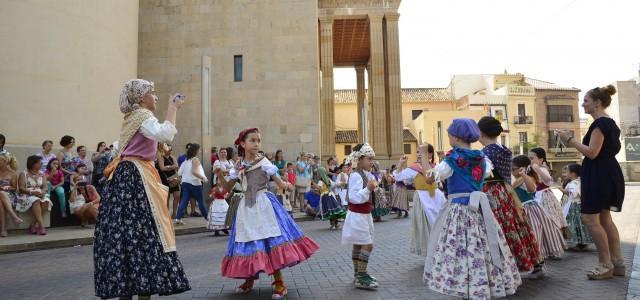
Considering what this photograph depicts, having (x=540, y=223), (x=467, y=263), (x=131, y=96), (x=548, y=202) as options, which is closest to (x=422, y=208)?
(x=540, y=223)

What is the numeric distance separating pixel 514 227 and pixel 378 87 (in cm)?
2091

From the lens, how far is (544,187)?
7738 mm

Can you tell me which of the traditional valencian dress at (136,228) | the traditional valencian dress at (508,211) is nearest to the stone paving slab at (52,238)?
the traditional valencian dress at (136,228)

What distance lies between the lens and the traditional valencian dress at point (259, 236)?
4758mm

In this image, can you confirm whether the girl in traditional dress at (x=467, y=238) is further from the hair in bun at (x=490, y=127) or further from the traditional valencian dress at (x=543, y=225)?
the traditional valencian dress at (x=543, y=225)

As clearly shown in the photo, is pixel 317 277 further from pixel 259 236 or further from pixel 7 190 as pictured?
pixel 7 190

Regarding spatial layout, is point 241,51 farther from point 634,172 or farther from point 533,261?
point 634,172

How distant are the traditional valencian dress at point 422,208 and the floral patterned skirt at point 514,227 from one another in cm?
163

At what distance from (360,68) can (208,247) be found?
3134cm

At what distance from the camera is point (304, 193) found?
1606cm

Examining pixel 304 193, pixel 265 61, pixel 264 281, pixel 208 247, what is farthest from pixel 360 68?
pixel 264 281

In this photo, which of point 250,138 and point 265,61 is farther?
point 265,61

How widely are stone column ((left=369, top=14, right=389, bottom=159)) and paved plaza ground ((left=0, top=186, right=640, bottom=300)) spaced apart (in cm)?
1601

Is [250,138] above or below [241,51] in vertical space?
below
